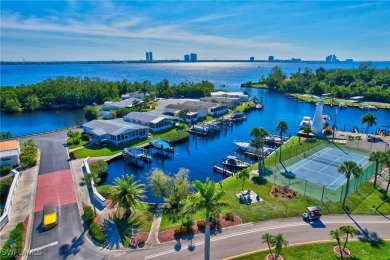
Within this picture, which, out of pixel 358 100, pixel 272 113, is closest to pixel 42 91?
pixel 272 113

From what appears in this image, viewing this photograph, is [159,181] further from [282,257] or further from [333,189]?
[333,189]

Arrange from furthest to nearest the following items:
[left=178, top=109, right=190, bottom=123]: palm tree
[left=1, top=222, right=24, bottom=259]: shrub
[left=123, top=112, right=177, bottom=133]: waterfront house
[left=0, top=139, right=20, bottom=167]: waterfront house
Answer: [left=178, top=109, right=190, bottom=123]: palm tree
[left=123, top=112, right=177, bottom=133]: waterfront house
[left=0, top=139, right=20, bottom=167]: waterfront house
[left=1, top=222, right=24, bottom=259]: shrub

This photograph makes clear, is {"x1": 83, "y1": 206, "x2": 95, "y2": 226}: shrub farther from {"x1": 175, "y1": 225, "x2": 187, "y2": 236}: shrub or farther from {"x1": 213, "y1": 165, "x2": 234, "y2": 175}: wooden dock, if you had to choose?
{"x1": 213, "y1": 165, "x2": 234, "y2": 175}: wooden dock

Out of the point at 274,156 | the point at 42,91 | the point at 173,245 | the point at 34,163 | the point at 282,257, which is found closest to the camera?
the point at 282,257

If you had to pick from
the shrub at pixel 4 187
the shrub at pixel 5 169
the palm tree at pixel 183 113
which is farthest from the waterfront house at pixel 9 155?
the palm tree at pixel 183 113

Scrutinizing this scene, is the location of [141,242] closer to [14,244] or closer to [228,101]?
[14,244]

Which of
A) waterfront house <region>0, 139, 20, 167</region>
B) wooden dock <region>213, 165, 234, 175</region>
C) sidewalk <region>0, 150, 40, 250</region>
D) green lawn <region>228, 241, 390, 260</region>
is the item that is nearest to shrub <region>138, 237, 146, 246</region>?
green lawn <region>228, 241, 390, 260</region>
